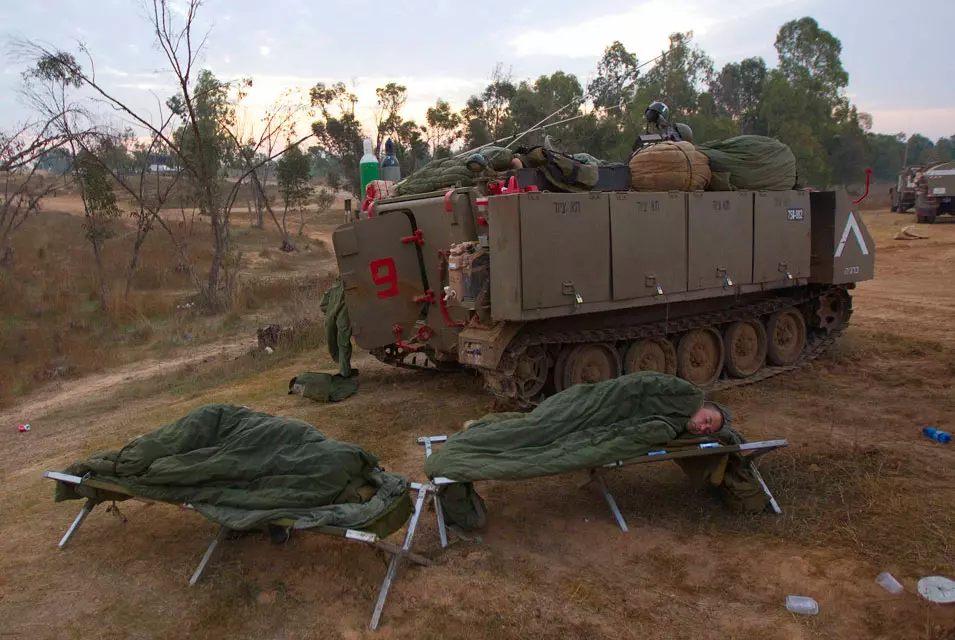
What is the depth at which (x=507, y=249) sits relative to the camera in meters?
6.16

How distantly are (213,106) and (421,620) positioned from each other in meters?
21.9

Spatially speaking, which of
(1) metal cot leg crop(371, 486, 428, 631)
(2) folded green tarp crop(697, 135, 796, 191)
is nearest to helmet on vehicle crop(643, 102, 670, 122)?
(2) folded green tarp crop(697, 135, 796, 191)

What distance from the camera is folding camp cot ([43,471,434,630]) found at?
3636 millimetres

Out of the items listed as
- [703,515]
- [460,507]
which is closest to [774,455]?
[703,515]

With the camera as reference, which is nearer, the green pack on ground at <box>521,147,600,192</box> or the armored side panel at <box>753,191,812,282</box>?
the green pack on ground at <box>521,147,600,192</box>

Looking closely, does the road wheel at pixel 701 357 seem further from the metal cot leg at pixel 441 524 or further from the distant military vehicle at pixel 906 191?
the distant military vehicle at pixel 906 191

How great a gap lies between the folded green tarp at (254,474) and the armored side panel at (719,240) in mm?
4472

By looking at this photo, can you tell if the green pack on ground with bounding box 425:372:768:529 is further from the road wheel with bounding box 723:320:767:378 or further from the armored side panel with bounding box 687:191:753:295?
the road wheel with bounding box 723:320:767:378

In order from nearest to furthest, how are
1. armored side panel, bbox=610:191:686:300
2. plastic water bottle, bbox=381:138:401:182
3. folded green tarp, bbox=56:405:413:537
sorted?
folded green tarp, bbox=56:405:413:537
armored side panel, bbox=610:191:686:300
plastic water bottle, bbox=381:138:401:182

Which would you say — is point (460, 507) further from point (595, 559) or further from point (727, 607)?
point (727, 607)

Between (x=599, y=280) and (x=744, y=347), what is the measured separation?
8.92 feet

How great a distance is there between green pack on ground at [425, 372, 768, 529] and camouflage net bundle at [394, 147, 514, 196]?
318 centimetres

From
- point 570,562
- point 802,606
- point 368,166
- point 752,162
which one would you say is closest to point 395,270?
point 368,166

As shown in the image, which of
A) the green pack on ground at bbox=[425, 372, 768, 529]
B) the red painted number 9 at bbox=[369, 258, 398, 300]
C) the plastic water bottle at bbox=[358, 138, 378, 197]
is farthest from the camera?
the plastic water bottle at bbox=[358, 138, 378, 197]
